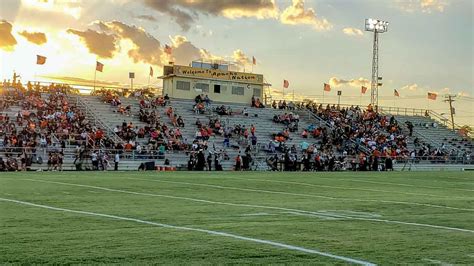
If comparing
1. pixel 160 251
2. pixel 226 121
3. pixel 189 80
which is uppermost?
pixel 189 80

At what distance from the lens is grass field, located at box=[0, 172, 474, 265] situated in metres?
7.33

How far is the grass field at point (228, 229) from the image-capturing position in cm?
733

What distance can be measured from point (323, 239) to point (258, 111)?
4426cm

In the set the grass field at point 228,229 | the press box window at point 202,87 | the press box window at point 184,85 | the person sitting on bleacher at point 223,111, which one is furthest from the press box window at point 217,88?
→ the grass field at point 228,229

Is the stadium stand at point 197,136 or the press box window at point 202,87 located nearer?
the stadium stand at point 197,136

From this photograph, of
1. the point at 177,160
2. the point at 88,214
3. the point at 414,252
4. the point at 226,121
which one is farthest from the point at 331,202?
the point at 226,121

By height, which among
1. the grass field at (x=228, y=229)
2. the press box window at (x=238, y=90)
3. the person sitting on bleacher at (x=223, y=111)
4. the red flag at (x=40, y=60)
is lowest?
the grass field at (x=228, y=229)

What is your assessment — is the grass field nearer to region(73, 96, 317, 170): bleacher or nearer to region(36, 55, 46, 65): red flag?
region(73, 96, 317, 170): bleacher

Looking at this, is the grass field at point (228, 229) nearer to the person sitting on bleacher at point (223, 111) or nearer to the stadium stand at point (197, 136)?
the stadium stand at point (197, 136)

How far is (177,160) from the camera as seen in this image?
38.0 m

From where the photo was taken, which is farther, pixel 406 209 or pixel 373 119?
pixel 373 119

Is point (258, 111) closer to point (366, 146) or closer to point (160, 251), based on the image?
point (366, 146)

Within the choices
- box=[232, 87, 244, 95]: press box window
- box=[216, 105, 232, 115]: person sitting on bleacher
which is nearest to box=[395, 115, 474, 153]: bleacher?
box=[232, 87, 244, 95]: press box window

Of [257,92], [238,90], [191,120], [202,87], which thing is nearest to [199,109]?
[191,120]
